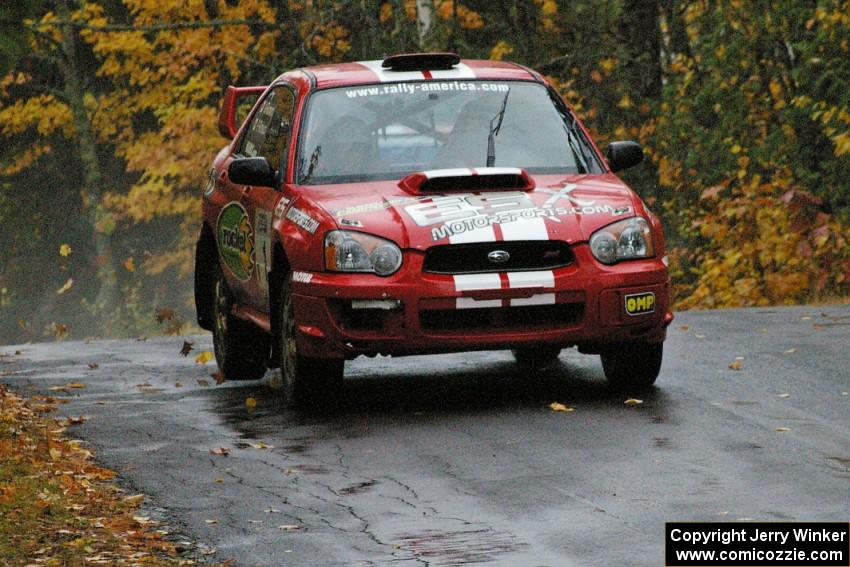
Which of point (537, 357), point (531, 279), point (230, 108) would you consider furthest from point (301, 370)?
point (230, 108)

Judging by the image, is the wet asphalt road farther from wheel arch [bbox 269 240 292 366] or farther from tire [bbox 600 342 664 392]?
wheel arch [bbox 269 240 292 366]

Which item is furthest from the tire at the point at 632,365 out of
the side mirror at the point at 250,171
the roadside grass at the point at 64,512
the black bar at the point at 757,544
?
the black bar at the point at 757,544

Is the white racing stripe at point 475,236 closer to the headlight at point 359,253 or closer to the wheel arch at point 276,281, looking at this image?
the headlight at point 359,253

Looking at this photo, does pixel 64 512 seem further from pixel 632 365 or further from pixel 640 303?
pixel 632 365

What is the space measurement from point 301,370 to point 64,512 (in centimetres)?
282

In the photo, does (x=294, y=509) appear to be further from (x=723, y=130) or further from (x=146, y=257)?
(x=146, y=257)

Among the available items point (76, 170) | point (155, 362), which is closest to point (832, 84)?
point (155, 362)

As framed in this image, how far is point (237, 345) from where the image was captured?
1259cm

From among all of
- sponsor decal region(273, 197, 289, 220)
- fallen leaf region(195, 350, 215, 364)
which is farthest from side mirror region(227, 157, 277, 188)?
fallen leaf region(195, 350, 215, 364)

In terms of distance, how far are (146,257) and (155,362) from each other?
25.9 meters

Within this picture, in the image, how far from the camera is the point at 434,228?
9984 millimetres

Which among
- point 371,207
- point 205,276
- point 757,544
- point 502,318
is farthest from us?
point 205,276

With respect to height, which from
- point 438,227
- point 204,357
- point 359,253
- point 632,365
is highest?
point 438,227

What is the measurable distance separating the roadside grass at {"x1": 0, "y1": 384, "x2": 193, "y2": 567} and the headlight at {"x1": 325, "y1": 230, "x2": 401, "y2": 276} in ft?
5.37
